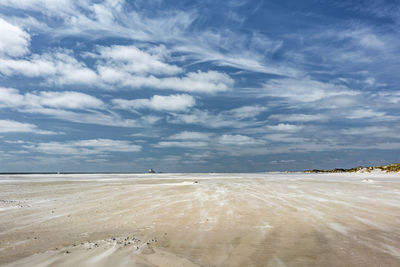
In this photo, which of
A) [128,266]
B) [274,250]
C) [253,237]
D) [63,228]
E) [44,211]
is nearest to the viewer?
[128,266]

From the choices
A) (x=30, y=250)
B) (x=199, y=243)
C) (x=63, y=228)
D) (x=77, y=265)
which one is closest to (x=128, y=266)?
(x=77, y=265)

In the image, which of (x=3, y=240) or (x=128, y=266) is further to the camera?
(x=3, y=240)

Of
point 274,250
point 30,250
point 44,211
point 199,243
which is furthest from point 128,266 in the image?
point 44,211

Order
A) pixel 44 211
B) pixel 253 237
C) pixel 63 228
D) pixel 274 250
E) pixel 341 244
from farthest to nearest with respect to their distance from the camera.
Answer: pixel 44 211 < pixel 63 228 < pixel 253 237 < pixel 341 244 < pixel 274 250

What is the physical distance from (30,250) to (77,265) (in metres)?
1.56

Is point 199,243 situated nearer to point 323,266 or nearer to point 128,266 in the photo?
point 128,266

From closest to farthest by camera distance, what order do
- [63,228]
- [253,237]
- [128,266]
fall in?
[128,266], [253,237], [63,228]

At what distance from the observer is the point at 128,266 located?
148 inches

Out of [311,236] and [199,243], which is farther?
[311,236]

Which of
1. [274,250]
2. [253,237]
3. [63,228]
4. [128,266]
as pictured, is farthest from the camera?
[63,228]

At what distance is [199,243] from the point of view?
5062mm

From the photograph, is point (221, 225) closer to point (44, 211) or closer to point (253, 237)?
point (253, 237)

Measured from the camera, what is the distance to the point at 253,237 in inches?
215

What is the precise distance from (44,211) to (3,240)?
3588 mm
